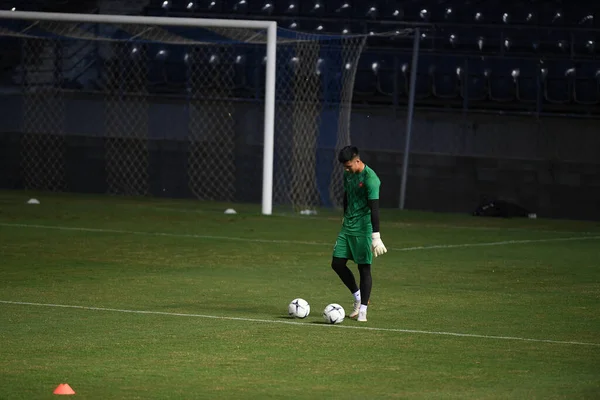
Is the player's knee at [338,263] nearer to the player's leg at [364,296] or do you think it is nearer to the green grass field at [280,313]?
the player's leg at [364,296]

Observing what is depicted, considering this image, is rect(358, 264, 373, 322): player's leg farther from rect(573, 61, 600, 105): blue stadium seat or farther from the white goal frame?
rect(573, 61, 600, 105): blue stadium seat

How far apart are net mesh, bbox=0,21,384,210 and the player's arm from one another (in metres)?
13.8

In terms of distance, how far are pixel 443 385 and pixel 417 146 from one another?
18.1m

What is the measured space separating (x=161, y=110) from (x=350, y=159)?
56.4ft

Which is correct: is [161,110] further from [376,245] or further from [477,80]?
[376,245]

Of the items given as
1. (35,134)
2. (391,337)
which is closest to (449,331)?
(391,337)

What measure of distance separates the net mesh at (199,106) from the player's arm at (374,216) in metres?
13.8

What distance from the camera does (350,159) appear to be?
10344 mm

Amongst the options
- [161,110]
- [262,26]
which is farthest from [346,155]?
[161,110]

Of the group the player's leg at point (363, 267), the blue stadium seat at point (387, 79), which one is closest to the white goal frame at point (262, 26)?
the blue stadium seat at point (387, 79)

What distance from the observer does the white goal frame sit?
2178 centimetres

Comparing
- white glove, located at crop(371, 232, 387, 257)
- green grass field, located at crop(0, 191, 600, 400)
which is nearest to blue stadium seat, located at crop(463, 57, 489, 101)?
green grass field, located at crop(0, 191, 600, 400)

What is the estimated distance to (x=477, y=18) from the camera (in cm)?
2697

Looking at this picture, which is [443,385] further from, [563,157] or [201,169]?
[201,169]
